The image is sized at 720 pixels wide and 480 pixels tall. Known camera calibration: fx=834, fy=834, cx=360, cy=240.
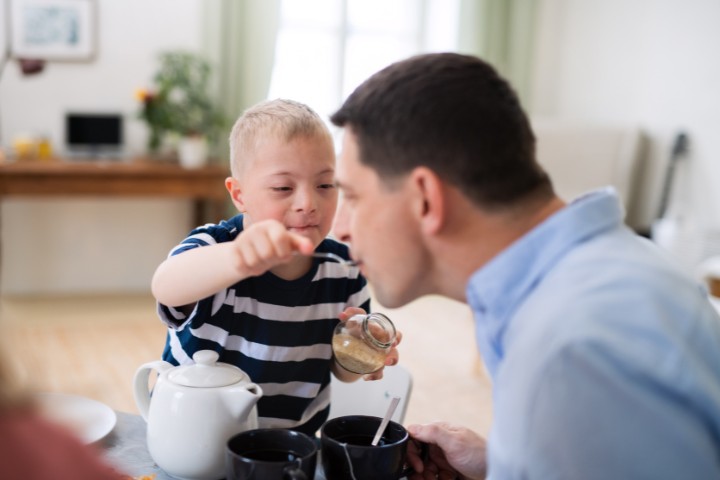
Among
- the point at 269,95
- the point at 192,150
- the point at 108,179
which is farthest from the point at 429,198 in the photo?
the point at 269,95

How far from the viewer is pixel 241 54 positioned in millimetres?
5035

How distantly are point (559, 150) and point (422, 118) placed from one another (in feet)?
14.5

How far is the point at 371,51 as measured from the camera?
18.5 ft

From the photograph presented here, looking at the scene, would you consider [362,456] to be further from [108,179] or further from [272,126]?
[108,179]

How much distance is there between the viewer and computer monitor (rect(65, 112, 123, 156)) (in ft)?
15.4

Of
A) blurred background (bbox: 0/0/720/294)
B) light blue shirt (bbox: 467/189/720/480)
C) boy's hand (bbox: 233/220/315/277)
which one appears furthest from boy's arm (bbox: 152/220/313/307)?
blurred background (bbox: 0/0/720/294)

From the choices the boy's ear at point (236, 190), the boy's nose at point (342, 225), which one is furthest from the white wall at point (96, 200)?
the boy's nose at point (342, 225)

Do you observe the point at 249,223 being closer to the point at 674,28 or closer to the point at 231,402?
the point at 231,402

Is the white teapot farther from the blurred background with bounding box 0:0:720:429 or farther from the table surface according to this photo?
the blurred background with bounding box 0:0:720:429

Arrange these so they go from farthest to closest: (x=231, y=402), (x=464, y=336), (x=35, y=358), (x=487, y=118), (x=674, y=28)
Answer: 1. (x=674, y=28)
2. (x=464, y=336)
3. (x=231, y=402)
4. (x=487, y=118)
5. (x=35, y=358)

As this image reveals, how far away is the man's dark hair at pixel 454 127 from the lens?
0.95 m

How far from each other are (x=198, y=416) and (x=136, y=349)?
2968 mm

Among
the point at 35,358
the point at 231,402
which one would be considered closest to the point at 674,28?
the point at 231,402

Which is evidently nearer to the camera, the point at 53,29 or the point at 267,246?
the point at 267,246
